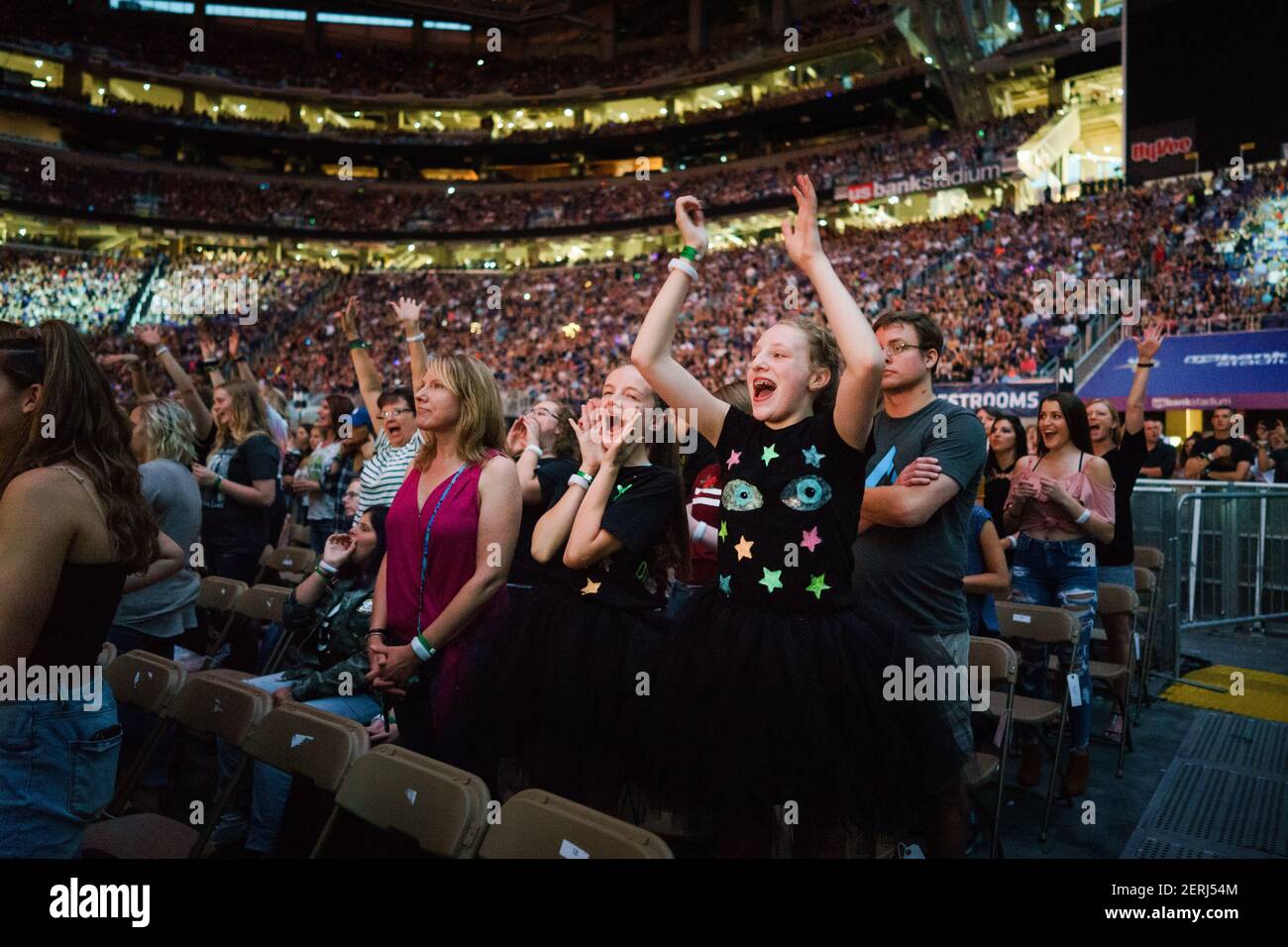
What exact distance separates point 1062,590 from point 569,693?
115 inches

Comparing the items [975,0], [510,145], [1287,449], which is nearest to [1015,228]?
[975,0]

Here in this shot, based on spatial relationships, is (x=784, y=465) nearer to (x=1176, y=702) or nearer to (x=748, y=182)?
(x=1176, y=702)

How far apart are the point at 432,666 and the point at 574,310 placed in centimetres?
2730

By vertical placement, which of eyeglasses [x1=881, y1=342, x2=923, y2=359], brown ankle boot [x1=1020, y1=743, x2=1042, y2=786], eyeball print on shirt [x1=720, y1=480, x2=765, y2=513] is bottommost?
brown ankle boot [x1=1020, y1=743, x2=1042, y2=786]

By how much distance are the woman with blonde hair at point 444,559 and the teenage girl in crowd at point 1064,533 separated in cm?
254

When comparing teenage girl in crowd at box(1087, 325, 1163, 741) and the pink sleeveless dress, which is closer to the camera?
the pink sleeveless dress

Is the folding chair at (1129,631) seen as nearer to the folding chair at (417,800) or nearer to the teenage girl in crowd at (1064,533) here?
the teenage girl in crowd at (1064,533)

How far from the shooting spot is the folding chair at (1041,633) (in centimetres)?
350

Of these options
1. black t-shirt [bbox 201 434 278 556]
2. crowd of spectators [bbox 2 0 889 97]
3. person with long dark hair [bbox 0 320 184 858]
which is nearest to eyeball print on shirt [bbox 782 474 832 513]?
person with long dark hair [bbox 0 320 184 858]

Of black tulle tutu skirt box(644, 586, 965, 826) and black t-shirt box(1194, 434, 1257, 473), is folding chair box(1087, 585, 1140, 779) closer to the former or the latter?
black tulle tutu skirt box(644, 586, 965, 826)

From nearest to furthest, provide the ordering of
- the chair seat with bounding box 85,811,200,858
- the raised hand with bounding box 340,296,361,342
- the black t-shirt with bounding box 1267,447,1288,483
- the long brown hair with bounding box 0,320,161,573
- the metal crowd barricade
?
the long brown hair with bounding box 0,320,161,573, the chair seat with bounding box 85,811,200,858, the raised hand with bounding box 340,296,361,342, the metal crowd barricade, the black t-shirt with bounding box 1267,447,1288,483

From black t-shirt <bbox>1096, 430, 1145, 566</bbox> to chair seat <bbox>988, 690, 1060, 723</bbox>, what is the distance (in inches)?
47.5

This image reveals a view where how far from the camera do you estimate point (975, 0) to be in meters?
21.4

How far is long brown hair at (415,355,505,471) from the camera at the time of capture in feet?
9.22
